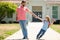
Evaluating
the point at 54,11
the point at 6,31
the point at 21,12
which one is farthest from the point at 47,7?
the point at 21,12

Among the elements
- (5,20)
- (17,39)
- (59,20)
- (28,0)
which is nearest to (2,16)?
(5,20)

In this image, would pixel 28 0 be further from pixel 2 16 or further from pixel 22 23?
pixel 22 23

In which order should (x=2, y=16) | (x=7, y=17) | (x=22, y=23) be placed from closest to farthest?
(x=22, y=23) < (x=2, y=16) < (x=7, y=17)

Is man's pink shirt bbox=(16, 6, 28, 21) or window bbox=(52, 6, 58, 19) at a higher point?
man's pink shirt bbox=(16, 6, 28, 21)

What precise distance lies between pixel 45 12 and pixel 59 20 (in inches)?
121

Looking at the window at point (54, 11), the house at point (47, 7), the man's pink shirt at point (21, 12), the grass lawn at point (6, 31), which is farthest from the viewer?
the window at point (54, 11)

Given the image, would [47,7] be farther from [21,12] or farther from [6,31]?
[21,12]

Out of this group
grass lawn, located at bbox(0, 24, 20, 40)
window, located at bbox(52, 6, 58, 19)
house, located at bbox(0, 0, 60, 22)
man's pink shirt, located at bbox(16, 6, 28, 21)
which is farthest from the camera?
window, located at bbox(52, 6, 58, 19)

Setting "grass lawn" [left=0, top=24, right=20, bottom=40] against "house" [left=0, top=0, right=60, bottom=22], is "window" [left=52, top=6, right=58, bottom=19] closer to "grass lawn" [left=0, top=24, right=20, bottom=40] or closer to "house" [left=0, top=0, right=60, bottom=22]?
"house" [left=0, top=0, right=60, bottom=22]

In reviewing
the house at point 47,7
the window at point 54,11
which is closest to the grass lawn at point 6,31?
the house at point 47,7

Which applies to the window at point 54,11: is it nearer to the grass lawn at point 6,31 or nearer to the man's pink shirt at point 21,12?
the grass lawn at point 6,31

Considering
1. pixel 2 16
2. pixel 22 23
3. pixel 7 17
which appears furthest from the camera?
pixel 7 17

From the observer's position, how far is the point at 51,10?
45812 mm

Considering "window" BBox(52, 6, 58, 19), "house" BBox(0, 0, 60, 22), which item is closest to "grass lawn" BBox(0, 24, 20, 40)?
"house" BBox(0, 0, 60, 22)
